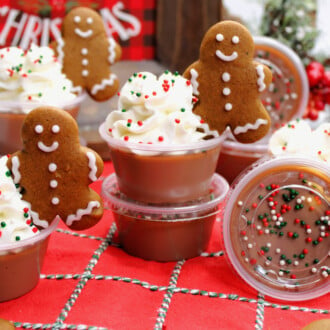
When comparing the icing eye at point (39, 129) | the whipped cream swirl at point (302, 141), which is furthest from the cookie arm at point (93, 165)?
the whipped cream swirl at point (302, 141)

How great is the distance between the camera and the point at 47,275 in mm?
1386

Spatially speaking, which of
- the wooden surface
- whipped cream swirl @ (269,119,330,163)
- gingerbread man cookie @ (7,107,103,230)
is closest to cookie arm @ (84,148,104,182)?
gingerbread man cookie @ (7,107,103,230)

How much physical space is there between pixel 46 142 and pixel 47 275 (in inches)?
14.4

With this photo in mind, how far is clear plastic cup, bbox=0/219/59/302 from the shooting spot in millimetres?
1218

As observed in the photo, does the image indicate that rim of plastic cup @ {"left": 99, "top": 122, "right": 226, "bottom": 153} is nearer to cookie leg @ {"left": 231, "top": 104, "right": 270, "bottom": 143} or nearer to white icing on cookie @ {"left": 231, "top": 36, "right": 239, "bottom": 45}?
cookie leg @ {"left": 231, "top": 104, "right": 270, "bottom": 143}

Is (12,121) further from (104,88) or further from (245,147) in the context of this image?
(245,147)

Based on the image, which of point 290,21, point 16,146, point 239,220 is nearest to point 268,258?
point 239,220

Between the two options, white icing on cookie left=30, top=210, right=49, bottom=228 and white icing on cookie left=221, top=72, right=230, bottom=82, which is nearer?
white icing on cookie left=30, top=210, right=49, bottom=228

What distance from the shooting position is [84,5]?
2.57 m

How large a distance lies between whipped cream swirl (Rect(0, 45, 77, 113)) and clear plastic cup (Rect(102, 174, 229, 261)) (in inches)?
16.8

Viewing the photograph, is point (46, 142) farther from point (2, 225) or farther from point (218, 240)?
point (218, 240)

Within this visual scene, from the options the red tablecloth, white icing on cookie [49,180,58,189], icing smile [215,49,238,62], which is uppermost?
Result: icing smile [215,49,238,62]

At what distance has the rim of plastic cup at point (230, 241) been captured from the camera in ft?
4.34

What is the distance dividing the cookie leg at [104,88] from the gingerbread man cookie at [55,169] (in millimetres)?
672
